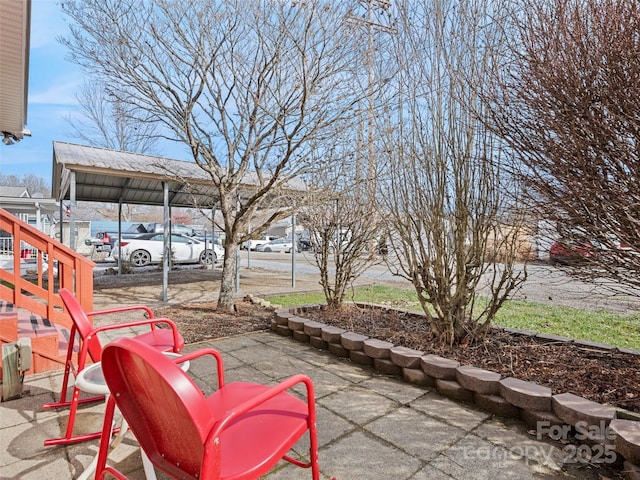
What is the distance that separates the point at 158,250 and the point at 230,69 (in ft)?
30.5

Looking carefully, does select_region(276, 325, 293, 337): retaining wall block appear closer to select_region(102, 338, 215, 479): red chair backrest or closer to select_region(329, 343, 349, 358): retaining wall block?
select_region(329, 343, 349, 358): retaining wall block

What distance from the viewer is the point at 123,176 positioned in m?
6.45

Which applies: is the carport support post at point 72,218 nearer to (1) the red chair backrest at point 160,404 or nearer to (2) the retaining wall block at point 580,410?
(1) the red chair backrest at point 160,404

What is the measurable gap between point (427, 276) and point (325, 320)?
4.99ft

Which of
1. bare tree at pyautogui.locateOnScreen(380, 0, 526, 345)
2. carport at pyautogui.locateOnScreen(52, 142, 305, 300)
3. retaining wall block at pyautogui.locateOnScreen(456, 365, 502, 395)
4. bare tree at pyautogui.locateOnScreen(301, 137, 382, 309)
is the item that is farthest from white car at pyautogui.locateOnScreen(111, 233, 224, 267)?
retaining wall block at pyautogui.locateOnScreen(456, 365, 502, 395)

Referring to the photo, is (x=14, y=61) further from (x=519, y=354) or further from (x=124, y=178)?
(x=519, y=354)

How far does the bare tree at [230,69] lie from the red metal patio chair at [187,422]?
3706 mm

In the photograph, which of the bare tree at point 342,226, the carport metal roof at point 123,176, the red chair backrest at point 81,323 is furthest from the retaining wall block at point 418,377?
the carport metal roof at point 123,176

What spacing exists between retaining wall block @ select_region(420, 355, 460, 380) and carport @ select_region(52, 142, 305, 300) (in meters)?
4.18

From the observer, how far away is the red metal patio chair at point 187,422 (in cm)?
103

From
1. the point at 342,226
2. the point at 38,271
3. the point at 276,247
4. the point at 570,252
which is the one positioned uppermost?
the point at 342,226

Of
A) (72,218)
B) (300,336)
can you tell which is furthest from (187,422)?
(72,218)

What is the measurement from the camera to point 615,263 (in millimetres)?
2316

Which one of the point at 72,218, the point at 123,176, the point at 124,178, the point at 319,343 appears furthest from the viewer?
the point at 124,178
